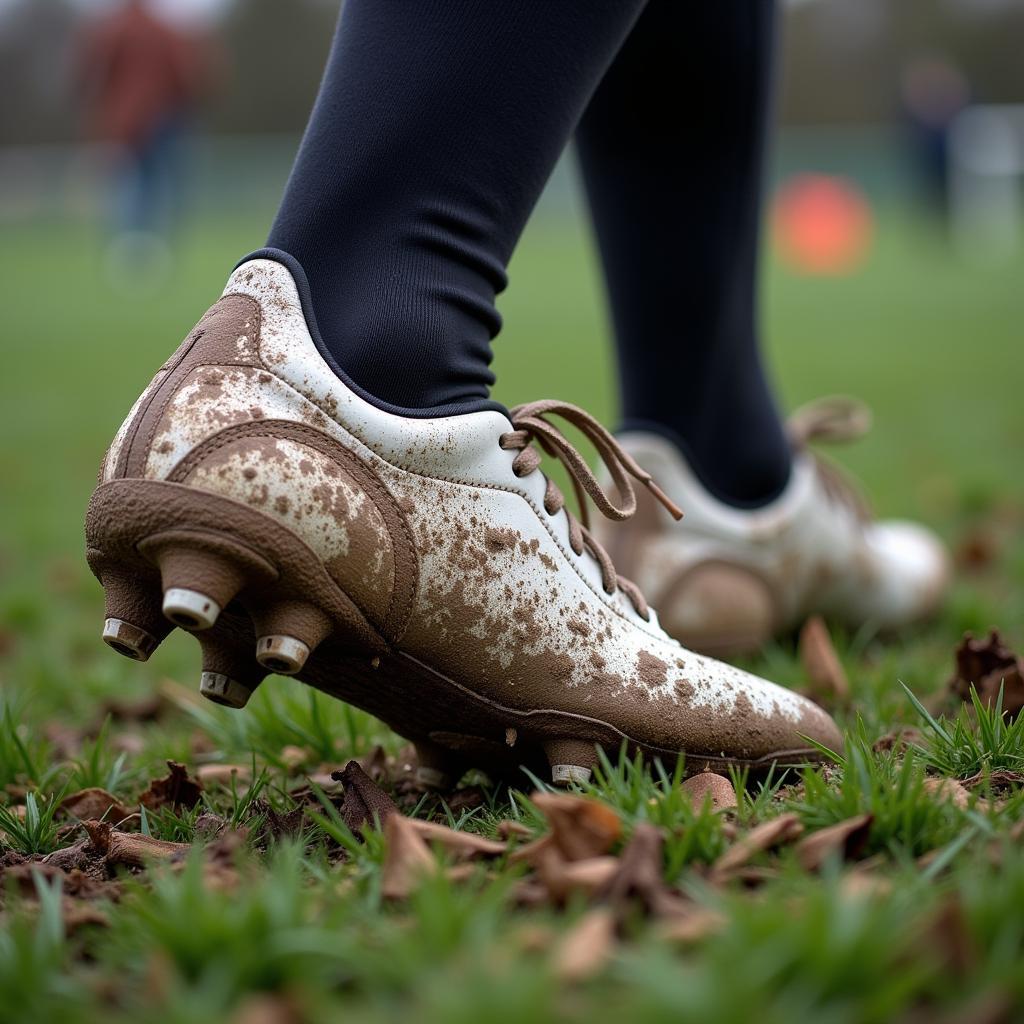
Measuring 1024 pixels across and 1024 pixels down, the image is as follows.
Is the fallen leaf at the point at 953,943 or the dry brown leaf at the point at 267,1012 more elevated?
the fallen leaf at the point at 953,943

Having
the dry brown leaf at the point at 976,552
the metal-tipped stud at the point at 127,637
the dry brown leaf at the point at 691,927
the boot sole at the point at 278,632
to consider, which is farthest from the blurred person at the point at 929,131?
the dry brown leaf at the point at 691,927

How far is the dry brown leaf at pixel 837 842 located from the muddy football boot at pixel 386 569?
0.97 ft

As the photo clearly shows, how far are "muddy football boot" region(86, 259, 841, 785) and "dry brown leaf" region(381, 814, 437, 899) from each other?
0.60 feet

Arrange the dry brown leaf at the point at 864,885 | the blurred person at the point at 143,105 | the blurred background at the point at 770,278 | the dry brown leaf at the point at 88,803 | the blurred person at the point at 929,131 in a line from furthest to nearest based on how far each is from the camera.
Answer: the blurred person at the point at 929,131 → the blurred person at the point at 143,105 → the blurred background at the point at 770,278 → the dry brown leaf at the point at 88,803 → the dry brown leaf at the point at 864,885

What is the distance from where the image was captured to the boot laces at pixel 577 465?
1367mm

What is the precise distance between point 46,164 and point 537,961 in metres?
39.2

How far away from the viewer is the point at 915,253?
19.2 meters

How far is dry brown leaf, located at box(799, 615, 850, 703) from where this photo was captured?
6.06ft

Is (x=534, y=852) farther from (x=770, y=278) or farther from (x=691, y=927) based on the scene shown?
(x=770, y=278)

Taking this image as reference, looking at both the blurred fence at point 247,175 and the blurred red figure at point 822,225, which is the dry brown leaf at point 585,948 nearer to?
the blurred red figure at point 822,225

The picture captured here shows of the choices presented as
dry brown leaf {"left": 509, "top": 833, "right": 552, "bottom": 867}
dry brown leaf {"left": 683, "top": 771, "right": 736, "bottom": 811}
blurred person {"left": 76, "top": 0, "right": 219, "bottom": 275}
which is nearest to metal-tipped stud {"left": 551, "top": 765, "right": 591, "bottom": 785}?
dry brown leaf {"left": 683, "top": 771, "right": 736, "bottom": 811}

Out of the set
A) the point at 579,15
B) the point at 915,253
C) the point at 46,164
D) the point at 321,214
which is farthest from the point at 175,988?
Answer: the point at 46,164

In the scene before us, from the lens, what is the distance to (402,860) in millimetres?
1085

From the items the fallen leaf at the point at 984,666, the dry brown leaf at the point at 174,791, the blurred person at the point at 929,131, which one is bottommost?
the dry brown leaf at the point at 174,791
